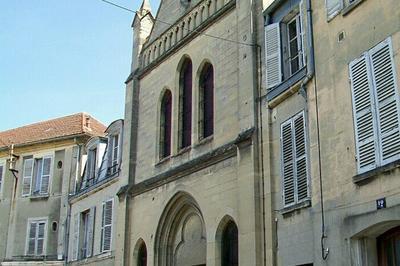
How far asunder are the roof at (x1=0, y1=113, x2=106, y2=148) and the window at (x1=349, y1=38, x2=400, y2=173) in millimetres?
19406

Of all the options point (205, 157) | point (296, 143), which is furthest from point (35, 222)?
point (296, 143)

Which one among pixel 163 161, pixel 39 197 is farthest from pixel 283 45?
pixel 39 197

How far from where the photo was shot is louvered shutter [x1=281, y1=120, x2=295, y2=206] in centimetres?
1329

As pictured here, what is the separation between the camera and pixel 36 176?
29.4 metres

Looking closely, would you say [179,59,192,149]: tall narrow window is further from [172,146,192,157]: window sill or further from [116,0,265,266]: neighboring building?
[172,146,192,157]: window sill

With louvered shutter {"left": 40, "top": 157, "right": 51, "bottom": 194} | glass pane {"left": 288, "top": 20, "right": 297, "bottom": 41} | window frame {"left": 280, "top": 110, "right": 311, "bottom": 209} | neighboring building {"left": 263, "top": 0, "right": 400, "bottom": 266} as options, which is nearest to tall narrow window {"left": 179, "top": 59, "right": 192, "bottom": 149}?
neighboring building {"left": 263, "top": 0, "right": 400, "bottom": 266}

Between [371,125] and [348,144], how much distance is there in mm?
662

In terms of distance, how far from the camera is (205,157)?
55.1ft

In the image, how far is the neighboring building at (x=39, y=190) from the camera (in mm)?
27875

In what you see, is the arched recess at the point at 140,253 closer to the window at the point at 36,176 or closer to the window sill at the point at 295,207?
the window sill at the point at 295,207

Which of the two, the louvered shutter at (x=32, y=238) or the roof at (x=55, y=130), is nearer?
the louvered shutter at (x=32, y=238)

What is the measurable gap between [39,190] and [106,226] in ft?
24.2

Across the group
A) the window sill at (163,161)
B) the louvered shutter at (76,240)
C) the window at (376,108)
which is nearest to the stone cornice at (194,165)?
the window sill at (163,161)

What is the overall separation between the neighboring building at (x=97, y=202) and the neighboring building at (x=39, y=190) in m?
0.88
